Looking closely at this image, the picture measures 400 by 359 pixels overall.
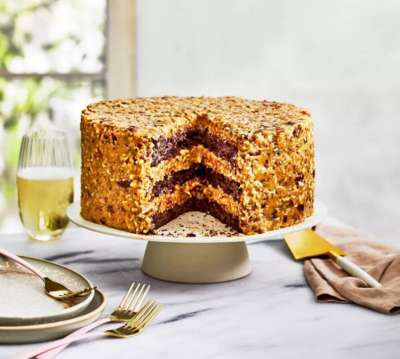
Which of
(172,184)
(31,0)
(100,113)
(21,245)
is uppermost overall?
(31,0)

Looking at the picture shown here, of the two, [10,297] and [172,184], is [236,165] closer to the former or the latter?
[172,184]

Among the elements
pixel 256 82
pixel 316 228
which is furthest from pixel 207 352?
pixel 256 82

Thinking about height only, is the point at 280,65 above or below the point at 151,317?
above

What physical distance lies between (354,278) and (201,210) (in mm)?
401

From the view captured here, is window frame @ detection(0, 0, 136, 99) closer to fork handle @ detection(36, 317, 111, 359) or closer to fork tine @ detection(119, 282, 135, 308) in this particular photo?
fork tine @ detection(119, 282, 135, 308)

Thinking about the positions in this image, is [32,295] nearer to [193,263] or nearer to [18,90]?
[193,263]

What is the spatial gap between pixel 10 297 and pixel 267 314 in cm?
49

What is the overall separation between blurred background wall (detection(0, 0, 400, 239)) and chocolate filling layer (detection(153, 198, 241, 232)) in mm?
1358

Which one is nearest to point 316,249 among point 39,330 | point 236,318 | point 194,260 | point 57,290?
point 194,260

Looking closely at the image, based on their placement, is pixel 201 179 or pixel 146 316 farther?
pixel 201 179

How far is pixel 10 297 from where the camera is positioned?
1.57 metres

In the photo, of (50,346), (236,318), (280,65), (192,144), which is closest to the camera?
(50,346)

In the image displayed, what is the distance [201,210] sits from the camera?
199 cm

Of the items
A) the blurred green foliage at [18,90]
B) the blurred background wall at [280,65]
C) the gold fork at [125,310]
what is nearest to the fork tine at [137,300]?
the gold fork at [125,310]
